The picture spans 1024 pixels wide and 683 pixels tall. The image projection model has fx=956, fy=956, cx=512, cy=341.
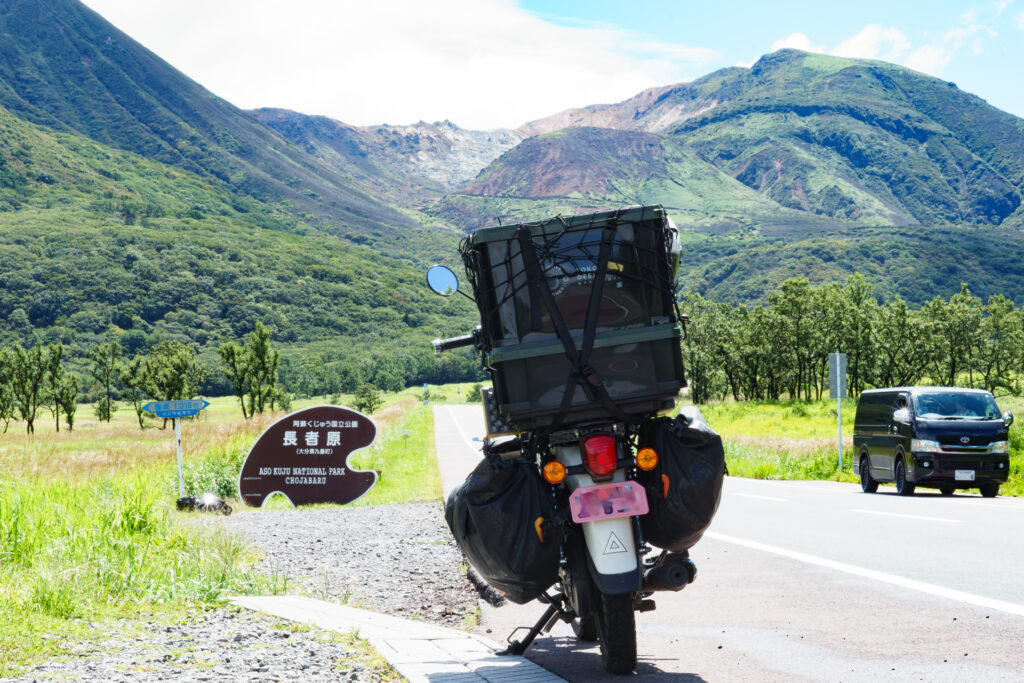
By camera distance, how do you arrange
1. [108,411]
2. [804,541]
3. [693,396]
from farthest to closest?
[693,396] → [108,411] → [804,541]

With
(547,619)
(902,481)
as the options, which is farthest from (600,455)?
(902,481)

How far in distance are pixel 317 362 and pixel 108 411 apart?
83.0m

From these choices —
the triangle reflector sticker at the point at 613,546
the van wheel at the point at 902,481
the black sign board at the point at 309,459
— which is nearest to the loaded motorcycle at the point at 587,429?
the triangle reflector sticker at the point at 613,546

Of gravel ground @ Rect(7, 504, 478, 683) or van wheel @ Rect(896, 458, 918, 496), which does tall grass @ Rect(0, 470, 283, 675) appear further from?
van wheel @ Rect(896, 458, 918, 496)

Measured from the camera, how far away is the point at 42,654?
4.78 meters

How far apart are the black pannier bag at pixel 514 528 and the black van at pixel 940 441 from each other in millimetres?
14260

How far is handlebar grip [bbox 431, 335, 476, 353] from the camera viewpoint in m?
5.74

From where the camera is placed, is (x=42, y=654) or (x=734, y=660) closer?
(x=42, y=654)

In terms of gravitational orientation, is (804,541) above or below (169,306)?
below

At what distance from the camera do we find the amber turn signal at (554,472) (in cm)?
483

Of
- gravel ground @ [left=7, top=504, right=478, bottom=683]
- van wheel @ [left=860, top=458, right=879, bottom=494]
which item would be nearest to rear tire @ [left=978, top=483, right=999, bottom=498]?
van wheel @ [left=860, top=458, right=879, bottom=494]

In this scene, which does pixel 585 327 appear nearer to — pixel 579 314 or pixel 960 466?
pixel 579 314

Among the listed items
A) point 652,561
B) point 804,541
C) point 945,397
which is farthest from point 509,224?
point 945,397

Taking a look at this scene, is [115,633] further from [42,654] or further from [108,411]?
[108,411]
